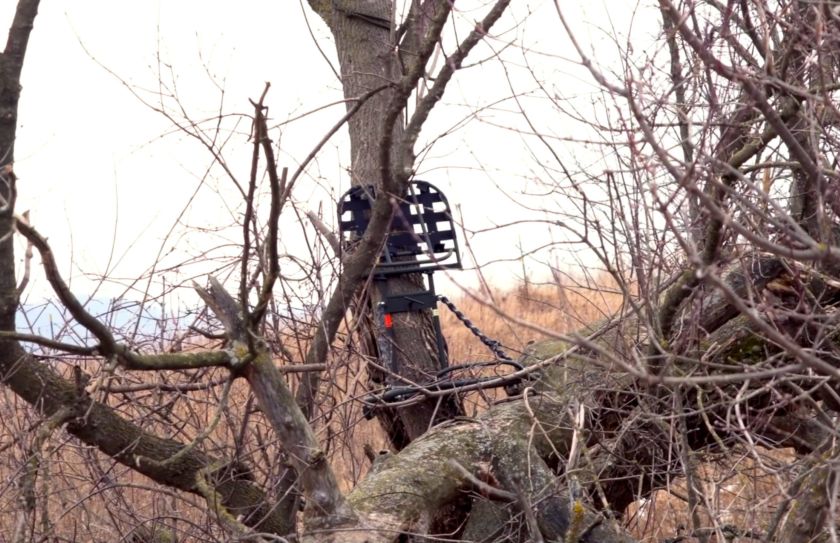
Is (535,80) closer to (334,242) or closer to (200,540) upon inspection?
(334,242)

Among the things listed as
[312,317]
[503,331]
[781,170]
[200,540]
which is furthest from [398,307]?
[503,331]

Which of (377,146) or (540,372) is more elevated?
(377,146)

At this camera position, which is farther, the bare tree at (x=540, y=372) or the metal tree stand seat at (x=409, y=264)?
the metal tree stand seat at (x=409, y=264)

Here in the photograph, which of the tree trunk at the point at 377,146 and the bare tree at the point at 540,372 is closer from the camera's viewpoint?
the bare tree at the point at 540,372

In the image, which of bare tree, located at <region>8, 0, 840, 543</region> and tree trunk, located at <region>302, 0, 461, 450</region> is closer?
bare tree, located at <region>8, 0, 840, 543</region>

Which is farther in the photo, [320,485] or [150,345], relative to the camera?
[150,345]

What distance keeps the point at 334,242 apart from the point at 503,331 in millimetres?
6252

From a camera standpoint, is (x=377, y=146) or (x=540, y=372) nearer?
(x=540, y=372)

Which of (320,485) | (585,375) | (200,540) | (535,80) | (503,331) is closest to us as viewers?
(320,485)

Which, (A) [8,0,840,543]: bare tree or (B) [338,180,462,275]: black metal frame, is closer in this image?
(A) [8,0,840,543]: bare tree

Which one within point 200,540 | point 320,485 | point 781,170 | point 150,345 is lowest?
point 200,540

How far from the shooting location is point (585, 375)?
4348 millimetres

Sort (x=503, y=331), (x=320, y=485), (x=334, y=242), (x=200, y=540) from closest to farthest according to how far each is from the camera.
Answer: (x=320, y=485), (x=200, y=540), (x=334, y=242), (x=503, y=331)

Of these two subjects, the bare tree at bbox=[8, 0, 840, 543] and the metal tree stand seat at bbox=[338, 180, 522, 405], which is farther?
the metal tree stand seat at bbox=[338, 180, 522, 405]
